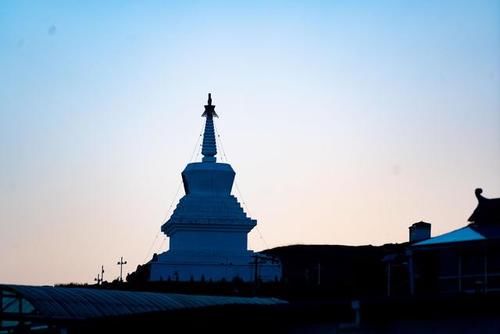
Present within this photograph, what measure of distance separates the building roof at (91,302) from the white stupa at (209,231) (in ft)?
110

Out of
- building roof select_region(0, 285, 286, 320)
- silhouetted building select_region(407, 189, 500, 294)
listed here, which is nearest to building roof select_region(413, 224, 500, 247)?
silhouetted building select_region(407, 189, 500, 294)

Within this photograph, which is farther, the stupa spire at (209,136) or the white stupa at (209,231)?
the stupa spire at (209,136)

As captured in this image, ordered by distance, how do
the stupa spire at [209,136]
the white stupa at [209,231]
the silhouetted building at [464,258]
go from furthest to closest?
the stupa spire at [209,136] → the white stupa at [209,231] → the silhouetted building at [464,258]

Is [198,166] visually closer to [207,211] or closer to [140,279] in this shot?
[207,211]

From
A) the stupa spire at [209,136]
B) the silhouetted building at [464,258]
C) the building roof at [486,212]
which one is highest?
the stupa spire at [209,136]

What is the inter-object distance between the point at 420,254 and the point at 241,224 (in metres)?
45.1

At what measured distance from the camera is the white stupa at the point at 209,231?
2899 inches

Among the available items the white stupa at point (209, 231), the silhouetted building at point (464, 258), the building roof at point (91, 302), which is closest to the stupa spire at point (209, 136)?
the white stupa at point (209, 231)

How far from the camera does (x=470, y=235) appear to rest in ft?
104

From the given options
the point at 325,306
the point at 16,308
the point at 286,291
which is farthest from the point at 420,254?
the point at 286,291

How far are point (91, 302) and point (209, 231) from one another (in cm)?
4326

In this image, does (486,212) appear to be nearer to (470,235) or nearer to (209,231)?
(470,235)

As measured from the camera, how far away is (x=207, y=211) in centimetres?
7862

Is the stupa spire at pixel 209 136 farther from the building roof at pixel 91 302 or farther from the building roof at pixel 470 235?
the building roof at pixel 470 235
